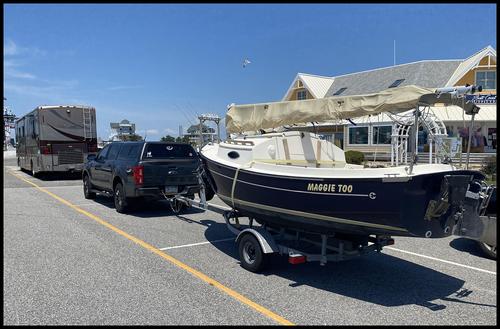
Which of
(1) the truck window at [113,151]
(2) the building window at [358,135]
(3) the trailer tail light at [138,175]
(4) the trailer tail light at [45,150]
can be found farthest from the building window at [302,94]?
(3) the trailer tail light at [138,175]

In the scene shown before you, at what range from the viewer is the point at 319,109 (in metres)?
6.25

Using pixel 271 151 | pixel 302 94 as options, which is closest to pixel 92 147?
pixel 271 151

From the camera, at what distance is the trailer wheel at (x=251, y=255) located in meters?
5.53

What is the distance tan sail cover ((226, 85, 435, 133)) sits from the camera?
5.10 m

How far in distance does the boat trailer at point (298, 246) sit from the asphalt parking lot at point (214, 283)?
273 millimetres

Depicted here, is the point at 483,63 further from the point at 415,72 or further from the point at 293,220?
the point at 293,220

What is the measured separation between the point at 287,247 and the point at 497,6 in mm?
3949

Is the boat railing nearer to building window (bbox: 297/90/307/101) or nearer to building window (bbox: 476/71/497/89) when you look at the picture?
building window (bbox: 476/71/497/89)

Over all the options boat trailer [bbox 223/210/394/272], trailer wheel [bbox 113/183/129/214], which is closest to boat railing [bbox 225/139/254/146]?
boat trailer [bbox 223/210/394/272]

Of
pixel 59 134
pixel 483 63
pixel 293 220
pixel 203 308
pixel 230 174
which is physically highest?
pixel 483 63

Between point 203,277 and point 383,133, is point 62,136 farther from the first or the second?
point 383,133

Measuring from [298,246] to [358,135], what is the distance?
29919 mm

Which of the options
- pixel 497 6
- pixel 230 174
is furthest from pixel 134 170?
pixel 497 6

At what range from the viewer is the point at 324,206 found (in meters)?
4.95
